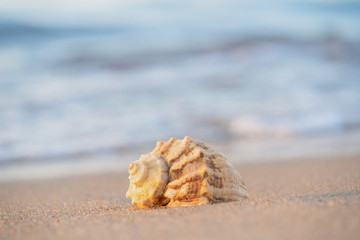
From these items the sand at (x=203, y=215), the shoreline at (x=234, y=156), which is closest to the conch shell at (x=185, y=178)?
the sand at (x=203, y=215)

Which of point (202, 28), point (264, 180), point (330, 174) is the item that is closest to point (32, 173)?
point (264, 180)

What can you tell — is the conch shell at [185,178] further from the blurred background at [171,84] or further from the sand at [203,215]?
the blurred background at [171,84]

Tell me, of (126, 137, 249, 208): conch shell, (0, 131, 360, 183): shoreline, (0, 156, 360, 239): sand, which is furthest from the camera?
(0, 131, 360, 183): shoreline

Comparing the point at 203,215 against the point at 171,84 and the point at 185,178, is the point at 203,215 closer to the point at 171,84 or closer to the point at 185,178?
the point at 185,178

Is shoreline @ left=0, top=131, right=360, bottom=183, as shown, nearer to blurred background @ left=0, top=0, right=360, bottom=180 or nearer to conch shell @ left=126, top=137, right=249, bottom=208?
blurred background @ left=0, top=0, right=360, bottom=180

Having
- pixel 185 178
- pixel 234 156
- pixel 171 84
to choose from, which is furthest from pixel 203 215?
pixel 171 84

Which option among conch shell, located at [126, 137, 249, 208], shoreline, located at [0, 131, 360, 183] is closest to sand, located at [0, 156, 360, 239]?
conch shell, located at [126, 137, 249, 208]
